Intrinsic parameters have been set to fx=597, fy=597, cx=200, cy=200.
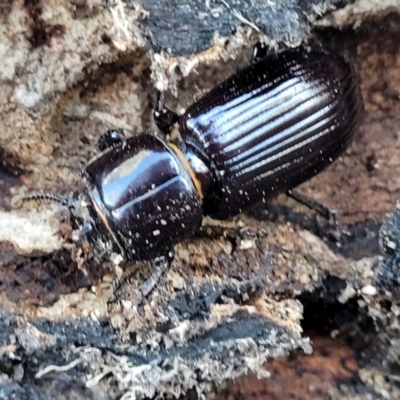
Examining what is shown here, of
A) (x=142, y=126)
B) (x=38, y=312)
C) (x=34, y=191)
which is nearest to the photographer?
(x=38, y=312)

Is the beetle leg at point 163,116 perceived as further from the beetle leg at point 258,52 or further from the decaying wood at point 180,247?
the beetle leg at point 258,52

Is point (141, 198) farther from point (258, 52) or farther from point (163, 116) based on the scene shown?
point (258, 52)

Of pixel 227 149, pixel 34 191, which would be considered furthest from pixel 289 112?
pixel 34 191

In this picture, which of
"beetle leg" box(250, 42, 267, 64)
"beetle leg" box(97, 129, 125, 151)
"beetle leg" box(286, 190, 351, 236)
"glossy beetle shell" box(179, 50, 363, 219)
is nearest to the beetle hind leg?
"glossy beetle shell" box(179, 50, 363, 219)

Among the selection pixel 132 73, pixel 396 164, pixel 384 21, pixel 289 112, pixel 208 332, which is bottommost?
pixel 208 332

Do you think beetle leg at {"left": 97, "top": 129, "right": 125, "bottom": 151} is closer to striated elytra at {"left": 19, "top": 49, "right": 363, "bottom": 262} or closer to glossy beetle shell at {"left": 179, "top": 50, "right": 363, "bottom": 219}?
striated elytra at {"left": 19, "top": 49, "right": 363, "bottom": 262}

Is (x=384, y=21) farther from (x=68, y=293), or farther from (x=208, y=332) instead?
(x=68, y=293)

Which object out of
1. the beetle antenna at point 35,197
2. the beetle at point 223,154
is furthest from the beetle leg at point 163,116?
the beetle antenna at point 35,197
